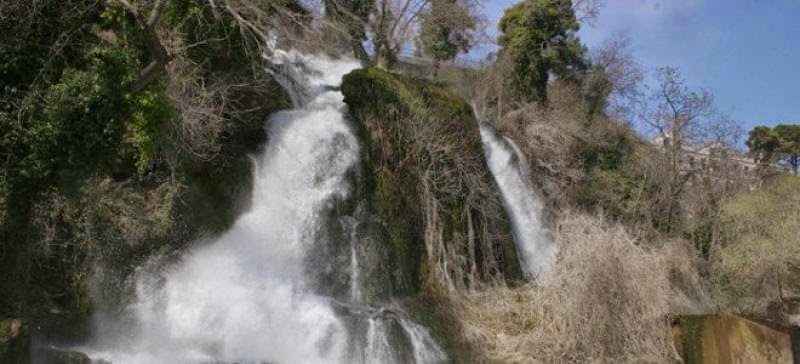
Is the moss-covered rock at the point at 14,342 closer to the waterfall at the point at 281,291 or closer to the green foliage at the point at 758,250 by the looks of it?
the waterfall at the point at 281,291

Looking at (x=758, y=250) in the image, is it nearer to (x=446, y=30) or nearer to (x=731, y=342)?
(x=731, y=342)

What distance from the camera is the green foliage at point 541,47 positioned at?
2728 cm

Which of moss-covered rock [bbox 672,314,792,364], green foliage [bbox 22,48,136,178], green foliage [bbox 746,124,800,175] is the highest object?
green foliage [bbox 746,124,800,175]

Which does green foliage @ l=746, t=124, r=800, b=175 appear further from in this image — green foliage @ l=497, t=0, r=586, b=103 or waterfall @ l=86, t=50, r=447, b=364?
waterfall @ l=86, t=50, r=447, b=364

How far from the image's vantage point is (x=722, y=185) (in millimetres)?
23734

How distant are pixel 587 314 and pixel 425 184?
4716mm

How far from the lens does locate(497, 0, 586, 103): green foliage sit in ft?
89.5

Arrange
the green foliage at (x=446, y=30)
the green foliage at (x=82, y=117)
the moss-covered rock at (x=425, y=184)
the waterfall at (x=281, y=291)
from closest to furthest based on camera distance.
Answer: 1. the green foliage at (x=82, y=117)
2. the waterfall at (x=281, y=291)
3. the moss-covered rock at (x=425, y=184)
4. the green foliage at (x=446, y=30)

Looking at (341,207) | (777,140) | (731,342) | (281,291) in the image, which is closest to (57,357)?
(281,291)

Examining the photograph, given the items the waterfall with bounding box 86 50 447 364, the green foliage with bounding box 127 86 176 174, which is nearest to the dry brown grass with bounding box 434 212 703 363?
the waterfall with bounding box 86 50 447 364

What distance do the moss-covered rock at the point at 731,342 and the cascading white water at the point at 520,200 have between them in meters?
5.66

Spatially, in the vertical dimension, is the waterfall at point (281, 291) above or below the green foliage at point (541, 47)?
below

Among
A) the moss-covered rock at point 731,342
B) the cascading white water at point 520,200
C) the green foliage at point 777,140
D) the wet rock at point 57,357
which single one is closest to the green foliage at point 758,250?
the cascading white water at point 520,200

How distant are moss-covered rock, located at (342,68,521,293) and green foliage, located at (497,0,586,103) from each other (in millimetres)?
10977
